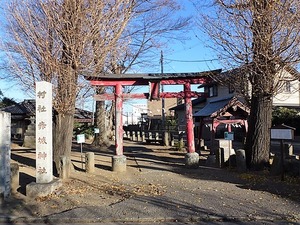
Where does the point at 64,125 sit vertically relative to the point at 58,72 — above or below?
below

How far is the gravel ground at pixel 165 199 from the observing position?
6.53 meters

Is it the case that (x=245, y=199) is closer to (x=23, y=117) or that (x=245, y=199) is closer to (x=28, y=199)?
(x=28, y=199)

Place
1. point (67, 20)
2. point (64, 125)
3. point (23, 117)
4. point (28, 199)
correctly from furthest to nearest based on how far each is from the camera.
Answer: point (23, 117) < point (64, 125) < point (67, 20) < point (28, 199)

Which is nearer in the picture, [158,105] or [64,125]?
[64,125]

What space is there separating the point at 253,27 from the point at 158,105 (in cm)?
7805

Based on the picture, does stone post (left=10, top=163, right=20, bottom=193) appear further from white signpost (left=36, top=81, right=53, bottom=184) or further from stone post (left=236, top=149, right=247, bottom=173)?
stone post (left=236, top=149, right=247, bottom=173)

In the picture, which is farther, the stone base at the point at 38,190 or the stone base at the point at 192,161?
the stone base at the point at 192,161

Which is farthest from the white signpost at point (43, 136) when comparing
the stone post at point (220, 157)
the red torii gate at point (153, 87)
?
the stone post at point (220, 157)

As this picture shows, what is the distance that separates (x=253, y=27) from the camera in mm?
10523

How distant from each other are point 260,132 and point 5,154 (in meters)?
7.77

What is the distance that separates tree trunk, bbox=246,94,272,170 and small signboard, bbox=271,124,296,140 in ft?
5.24

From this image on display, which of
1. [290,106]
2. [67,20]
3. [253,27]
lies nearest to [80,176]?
[67,20]

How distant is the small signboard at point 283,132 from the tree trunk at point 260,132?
1597mm

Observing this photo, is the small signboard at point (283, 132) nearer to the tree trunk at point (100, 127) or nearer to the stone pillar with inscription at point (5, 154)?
the stone pillar with inscription at point (5, 154)
